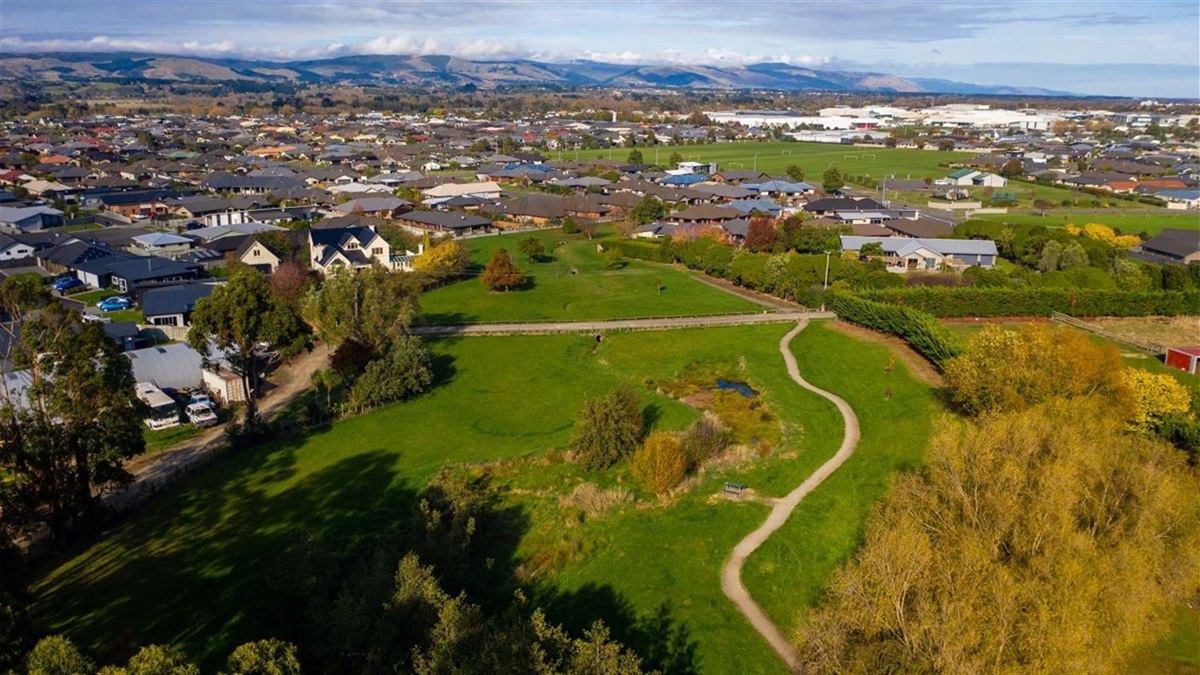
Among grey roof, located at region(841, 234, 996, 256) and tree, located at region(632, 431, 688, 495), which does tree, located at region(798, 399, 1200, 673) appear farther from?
grey roof, located at region(841, 234, 996, 256)

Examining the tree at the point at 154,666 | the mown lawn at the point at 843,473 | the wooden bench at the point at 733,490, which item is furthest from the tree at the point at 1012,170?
the tree at the point at 154,666

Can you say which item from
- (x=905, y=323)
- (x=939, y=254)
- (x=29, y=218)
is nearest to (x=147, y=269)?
(x=29, y=218)

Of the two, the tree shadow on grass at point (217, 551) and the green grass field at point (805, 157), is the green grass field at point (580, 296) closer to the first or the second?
the tree shadow on grass at point (217, 551)

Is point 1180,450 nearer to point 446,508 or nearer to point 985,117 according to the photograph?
point 446,508

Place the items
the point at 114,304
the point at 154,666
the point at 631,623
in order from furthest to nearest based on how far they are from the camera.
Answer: the point at 114,304
the point at 631,623
the point at 154,666

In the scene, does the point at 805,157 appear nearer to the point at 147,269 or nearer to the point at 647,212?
the point at 647,212

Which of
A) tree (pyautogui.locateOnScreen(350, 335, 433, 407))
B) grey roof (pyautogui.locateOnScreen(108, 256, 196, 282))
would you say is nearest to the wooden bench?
tree (pyautogui.locateOnScreen(350, 335, 433, 407))
